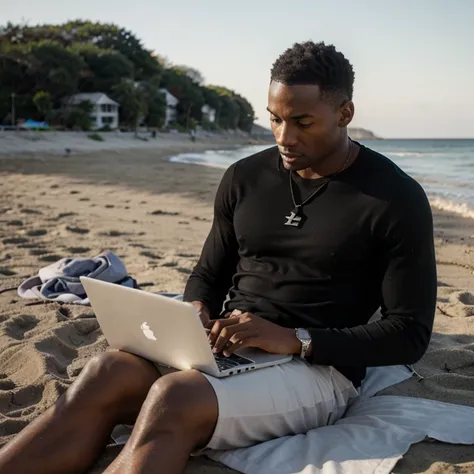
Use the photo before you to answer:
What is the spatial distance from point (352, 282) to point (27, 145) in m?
26.1

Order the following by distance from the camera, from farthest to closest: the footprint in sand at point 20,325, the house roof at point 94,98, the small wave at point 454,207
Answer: the house roof at point 94,98
the small wave at point 454,207
the footprint in sand at point 20,325

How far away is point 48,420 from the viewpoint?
1948mm

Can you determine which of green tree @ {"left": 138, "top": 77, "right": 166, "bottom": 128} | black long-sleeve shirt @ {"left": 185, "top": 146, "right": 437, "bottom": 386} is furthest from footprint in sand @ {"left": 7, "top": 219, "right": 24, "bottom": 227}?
green tree @ {"left": 138, "top": 77, "right": 166, "bottom": 128}

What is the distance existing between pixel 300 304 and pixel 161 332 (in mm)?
533

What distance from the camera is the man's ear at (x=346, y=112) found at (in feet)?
7.37

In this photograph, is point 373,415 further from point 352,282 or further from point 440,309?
point 440,309

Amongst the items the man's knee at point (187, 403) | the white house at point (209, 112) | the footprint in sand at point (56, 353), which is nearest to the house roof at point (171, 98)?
the white house at point (209, 112)

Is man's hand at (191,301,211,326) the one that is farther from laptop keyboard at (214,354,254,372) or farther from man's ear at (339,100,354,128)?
man's ear at (339,100,354,128)

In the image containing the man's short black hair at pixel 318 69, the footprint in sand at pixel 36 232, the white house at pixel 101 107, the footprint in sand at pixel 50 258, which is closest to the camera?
the man's short black hair at pixel 318 69

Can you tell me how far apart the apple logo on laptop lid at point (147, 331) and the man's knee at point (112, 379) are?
0.12 metres

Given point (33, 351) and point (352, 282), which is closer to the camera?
point (352, 282)

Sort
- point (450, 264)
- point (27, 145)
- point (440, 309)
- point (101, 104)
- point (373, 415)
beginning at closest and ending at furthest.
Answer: point (373, 415)
point (440, 309)
point (450, 264)
point (27, 145)
point (101, 104)

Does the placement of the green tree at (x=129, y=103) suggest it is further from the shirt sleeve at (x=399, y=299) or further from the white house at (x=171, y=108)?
the shirt sleeve at (x=399, y=299)

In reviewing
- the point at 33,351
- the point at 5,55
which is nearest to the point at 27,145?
the point at 5,55
